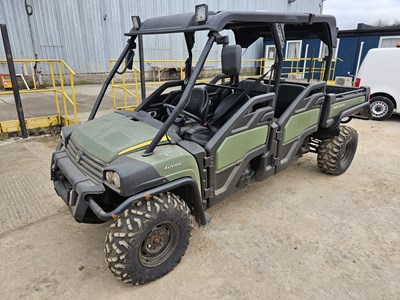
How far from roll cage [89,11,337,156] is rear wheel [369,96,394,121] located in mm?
4846

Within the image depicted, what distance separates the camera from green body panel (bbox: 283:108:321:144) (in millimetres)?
3356

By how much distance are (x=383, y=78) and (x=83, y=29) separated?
1093 centimetres

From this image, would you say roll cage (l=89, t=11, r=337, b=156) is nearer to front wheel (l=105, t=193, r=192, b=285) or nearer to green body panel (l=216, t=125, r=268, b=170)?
front wheel (l=105, t=193, r=192, b=285)

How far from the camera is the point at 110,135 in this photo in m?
2.59

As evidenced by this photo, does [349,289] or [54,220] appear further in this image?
[54,220]

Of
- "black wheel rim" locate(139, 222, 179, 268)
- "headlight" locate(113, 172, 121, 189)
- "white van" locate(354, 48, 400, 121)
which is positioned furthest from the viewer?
"white van" locate(354, 48, 400, 121)

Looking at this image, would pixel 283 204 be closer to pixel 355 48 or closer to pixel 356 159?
pixel 356 159

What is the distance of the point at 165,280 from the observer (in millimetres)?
2400

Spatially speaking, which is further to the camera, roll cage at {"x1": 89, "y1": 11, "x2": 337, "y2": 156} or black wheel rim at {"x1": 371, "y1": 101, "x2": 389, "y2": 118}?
black wheel rim at {"x1": 371, "y1": 101, "x2": 389, "y2": 118}

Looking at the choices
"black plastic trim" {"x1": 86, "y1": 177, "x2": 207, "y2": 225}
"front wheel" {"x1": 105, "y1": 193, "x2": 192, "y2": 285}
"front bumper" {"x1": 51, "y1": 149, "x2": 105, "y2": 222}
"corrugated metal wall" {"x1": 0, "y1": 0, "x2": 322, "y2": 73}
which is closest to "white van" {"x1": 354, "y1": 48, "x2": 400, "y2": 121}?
"black plastic trim" {"x1": 86, "y1": 177, "x2": 207, "y2": 225}

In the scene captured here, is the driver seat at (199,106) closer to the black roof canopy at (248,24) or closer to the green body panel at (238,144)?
the green body panel at (238,144)

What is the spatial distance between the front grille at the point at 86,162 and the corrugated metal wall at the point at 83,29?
1052 cm

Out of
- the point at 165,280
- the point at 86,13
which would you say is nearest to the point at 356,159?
the point at 165,280

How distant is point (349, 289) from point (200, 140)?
1.69 m
